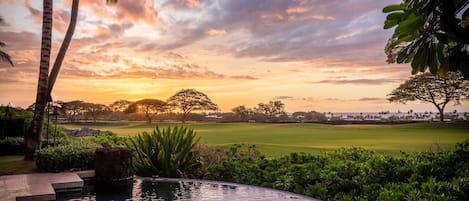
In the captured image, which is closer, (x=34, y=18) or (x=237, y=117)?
(x=34, y=18)

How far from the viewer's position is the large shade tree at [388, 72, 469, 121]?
1378cm

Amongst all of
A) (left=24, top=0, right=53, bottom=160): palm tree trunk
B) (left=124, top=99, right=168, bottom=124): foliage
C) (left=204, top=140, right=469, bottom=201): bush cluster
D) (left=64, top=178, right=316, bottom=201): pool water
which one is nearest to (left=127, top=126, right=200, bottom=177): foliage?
(left=64, top=178, right=316, bottom=201): pool water

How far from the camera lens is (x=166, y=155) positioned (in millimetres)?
7430

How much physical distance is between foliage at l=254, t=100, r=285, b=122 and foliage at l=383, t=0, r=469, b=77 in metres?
16.8

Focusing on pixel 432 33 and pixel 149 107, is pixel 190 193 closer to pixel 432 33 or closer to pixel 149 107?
pixel 432 33

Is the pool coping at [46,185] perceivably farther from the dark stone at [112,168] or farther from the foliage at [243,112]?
the foliage at [243,112]

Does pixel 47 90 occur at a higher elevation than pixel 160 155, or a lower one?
higher

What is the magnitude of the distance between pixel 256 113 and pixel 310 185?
524 inches

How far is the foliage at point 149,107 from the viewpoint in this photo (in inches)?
845

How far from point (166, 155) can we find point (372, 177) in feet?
11.9

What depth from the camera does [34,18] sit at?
36.1 feet

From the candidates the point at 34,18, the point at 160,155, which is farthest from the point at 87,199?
the point at 34,18

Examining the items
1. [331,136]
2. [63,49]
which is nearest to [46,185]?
[63,49]

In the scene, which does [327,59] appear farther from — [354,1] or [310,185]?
[310,185]
